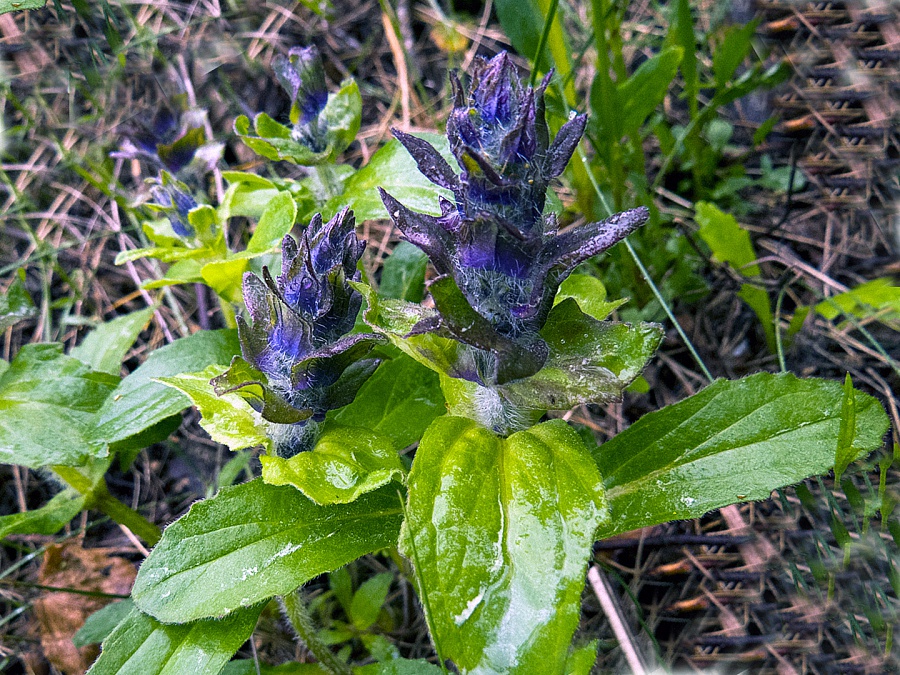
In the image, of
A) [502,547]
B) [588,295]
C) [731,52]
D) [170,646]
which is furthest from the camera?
[731,52]

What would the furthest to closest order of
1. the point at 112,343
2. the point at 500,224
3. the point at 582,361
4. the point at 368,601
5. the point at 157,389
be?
1. the point at 112,343
2. the point at 368,601
3. the point at 157,389
4. the point at 582,361
5. the point at 500,224

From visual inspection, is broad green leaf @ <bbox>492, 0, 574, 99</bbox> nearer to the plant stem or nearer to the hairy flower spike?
the hairy flower spike

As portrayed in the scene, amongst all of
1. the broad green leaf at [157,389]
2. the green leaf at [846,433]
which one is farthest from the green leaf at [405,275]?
the green leaf at [846,433]

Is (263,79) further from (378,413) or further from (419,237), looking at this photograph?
(419,237)

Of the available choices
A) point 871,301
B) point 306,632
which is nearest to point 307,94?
point 306,632

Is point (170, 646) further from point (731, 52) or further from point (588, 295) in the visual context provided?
point (731, 52)

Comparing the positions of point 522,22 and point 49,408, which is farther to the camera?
point 522,22
